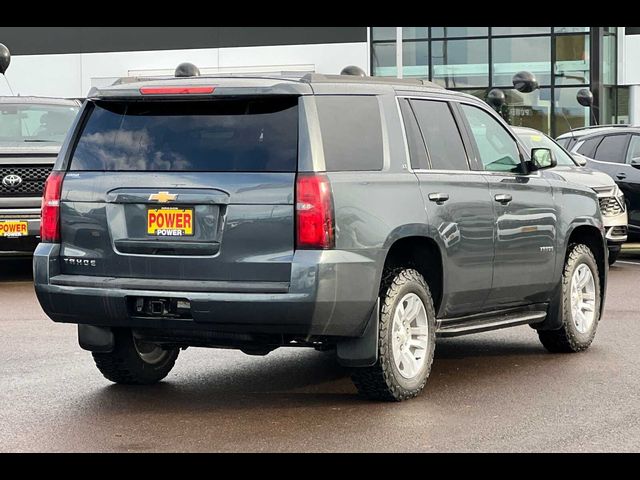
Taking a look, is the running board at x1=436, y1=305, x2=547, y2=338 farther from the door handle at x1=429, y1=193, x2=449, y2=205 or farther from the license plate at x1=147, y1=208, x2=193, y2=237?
the license plate at x1=147, y1=208, x2=193, y2=237

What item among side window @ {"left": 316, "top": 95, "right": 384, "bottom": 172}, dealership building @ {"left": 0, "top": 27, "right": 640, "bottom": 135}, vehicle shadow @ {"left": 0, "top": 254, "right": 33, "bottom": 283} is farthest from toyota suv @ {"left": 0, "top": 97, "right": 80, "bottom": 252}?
dealership building @ {"left": 0, "top": 27, "right": 640, "bottom": 135}

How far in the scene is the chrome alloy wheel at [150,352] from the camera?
8.32 metres

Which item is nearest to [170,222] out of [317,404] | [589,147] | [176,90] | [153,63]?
[176,90]

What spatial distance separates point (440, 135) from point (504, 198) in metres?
0.67

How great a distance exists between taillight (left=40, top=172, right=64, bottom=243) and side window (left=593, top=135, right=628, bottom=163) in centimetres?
1172

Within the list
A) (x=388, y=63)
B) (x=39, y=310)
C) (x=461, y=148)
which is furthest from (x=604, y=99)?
(x=461, y=148)

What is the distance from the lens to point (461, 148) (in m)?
8.52

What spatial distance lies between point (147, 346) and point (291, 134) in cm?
186

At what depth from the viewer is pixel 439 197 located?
799 cm

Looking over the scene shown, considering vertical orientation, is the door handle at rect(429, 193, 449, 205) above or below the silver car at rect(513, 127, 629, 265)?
above

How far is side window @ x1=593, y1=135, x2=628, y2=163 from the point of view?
18.2 m

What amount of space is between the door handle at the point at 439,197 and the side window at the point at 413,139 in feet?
0.57

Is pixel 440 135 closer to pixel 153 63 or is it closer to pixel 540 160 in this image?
pixel 540 160

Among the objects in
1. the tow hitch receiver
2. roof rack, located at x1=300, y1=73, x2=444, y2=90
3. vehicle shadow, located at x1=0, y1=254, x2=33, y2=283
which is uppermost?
roof rack, located at x1=300, y1=73, x2=444, y2=90
